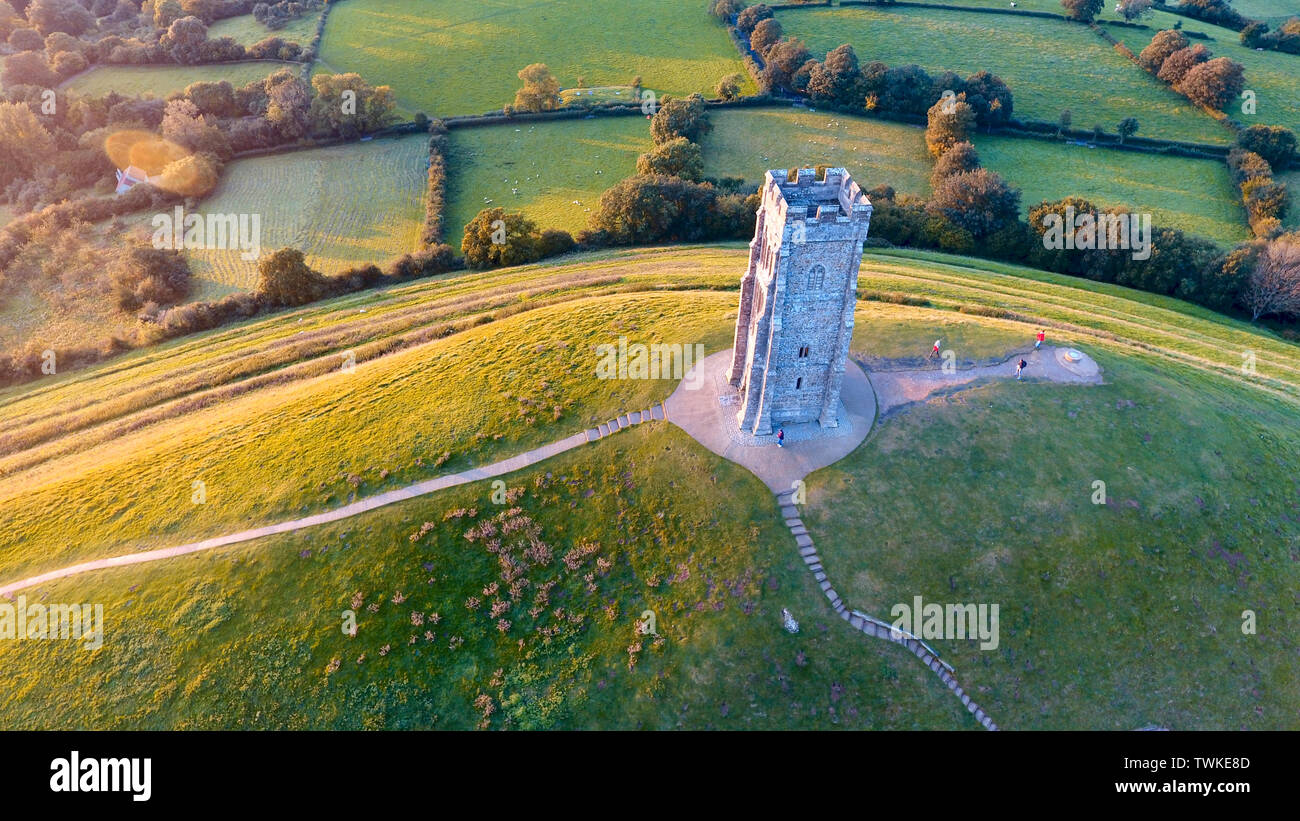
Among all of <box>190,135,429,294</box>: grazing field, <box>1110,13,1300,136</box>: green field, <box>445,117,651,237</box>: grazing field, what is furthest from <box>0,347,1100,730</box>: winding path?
<box>1110,13,1300,136</box>: green field

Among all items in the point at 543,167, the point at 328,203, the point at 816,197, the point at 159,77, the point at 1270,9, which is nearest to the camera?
the point at 816,197

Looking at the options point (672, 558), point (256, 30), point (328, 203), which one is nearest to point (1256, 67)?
point (672, 558)

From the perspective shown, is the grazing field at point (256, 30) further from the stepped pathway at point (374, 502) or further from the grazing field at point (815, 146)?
the stepped pathway at point (374, 502)

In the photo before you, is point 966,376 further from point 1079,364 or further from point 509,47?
point 509,47

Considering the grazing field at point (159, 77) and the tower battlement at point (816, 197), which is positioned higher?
the tower battlement at point (816, 197)

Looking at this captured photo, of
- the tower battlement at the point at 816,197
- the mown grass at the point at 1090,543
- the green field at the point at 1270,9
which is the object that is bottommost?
the mown grass at the point at 1090,543

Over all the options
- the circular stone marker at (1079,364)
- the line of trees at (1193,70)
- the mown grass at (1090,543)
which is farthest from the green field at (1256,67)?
the mown grass at (1090,543)

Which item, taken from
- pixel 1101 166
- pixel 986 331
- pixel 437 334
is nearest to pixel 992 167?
pixel 1101 166
